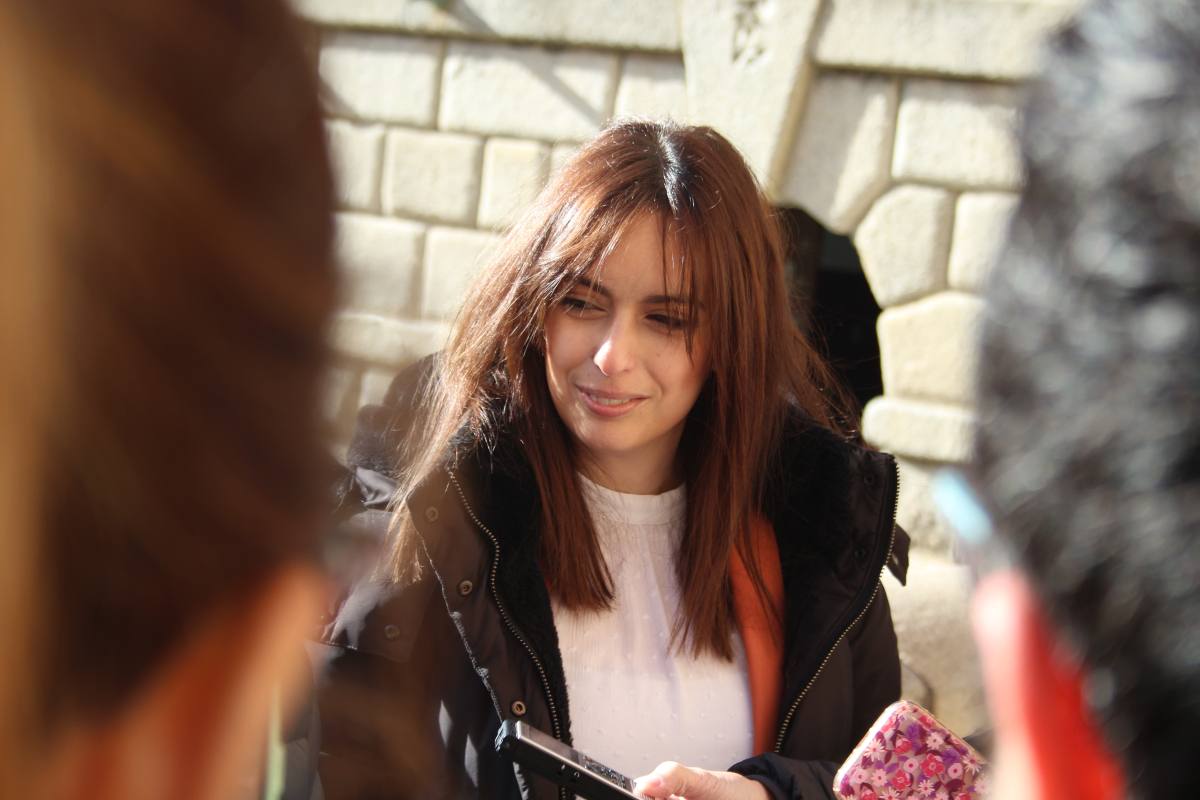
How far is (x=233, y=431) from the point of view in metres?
0.53

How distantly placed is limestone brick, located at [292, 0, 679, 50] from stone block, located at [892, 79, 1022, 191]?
0.95 metres

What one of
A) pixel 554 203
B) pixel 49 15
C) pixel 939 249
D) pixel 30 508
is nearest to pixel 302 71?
pixel 49 15

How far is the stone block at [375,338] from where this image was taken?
611 millimetres

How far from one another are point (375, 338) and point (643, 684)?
51.7 inches

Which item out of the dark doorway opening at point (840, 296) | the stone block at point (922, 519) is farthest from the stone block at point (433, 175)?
the stone block at point (922, 519)

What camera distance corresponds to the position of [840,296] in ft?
18.7

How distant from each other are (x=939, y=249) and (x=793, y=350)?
2.53m

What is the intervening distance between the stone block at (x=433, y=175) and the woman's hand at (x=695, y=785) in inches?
152

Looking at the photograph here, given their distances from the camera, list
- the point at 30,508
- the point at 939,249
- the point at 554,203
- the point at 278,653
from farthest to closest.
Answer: the point at 939,249 → the point at 554,203 → the point at 278,653 → the point at 30,508

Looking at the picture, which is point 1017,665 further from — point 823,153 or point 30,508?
point 823,153

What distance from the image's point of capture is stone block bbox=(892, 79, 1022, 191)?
452 centimetres

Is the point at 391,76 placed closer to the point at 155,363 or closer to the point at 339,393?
the point at 339,393

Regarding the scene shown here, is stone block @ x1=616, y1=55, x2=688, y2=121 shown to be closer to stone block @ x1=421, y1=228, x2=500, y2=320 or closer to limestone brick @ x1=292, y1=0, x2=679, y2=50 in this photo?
limestone brick @ x1=292, y1=0, x2=679, y2=50

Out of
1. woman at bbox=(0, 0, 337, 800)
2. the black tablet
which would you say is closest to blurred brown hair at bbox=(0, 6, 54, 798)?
woman at bbox=(0, 0, 337, 800)
